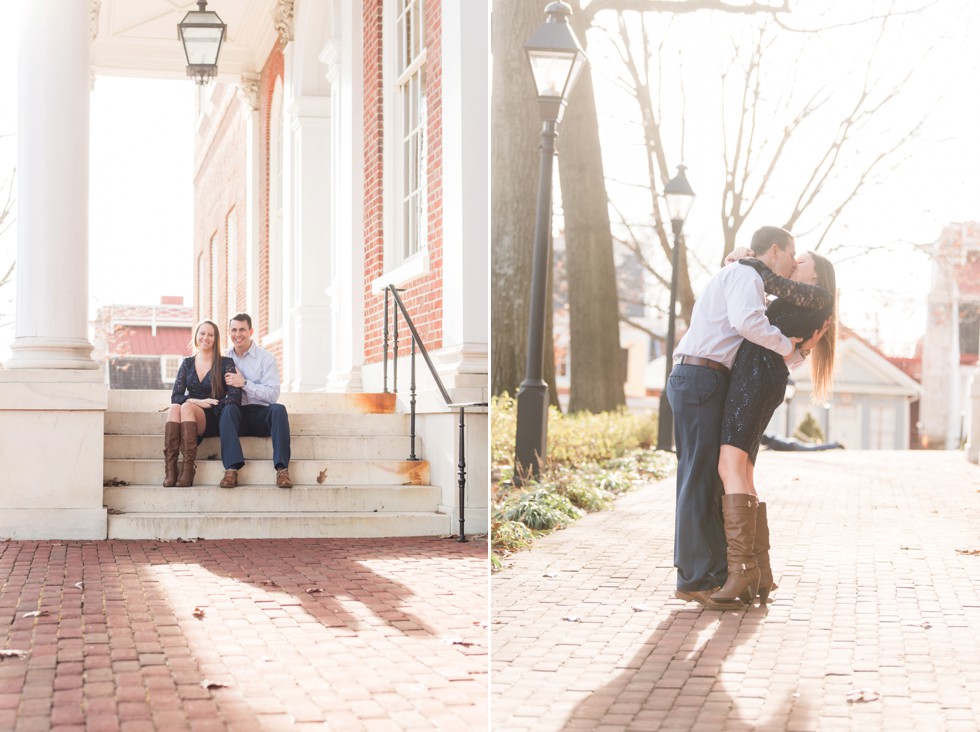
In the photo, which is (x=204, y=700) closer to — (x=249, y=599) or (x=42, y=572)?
(x=249, y=599)

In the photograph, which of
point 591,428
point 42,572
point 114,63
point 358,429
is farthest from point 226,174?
point 42,572

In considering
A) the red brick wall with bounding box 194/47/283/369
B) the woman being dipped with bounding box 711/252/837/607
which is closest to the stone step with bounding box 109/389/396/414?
the woman being dipped with bounding box 711/252/837/607

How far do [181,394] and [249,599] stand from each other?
3665 millimetres

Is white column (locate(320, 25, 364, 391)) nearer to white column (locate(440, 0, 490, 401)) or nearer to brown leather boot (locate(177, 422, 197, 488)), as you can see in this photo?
white column (locate(440, 0, 490, 401))

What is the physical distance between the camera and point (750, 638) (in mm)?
5023

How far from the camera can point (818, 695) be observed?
417cm

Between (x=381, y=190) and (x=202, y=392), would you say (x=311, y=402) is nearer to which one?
(x=202, y=392)

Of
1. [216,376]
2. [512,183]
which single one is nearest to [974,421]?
[512,183]

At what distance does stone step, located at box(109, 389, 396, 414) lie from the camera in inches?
420

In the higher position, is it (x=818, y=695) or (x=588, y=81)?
(x=588, y=81)

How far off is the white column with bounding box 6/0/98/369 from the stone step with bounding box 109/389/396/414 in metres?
1.22

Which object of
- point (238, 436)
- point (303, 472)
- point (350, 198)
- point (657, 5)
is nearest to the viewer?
point (238, 436)

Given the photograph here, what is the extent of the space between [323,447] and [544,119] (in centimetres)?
319

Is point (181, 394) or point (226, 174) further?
point (226, 174)
